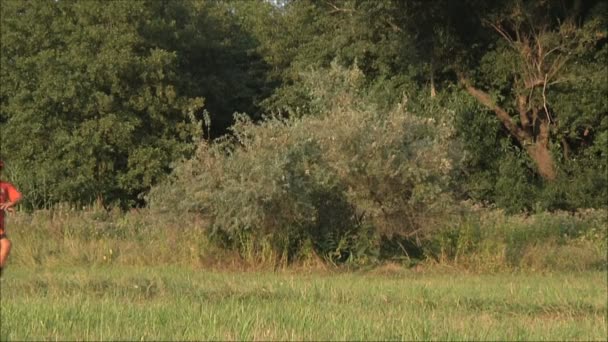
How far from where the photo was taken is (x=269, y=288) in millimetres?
11352

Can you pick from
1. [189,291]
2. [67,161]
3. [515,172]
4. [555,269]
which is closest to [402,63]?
[515,172]

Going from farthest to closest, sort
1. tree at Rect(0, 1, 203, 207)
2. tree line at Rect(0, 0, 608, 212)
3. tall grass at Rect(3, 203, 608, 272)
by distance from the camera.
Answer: tree at Rect(0, 1, 203, 207), tree line at Rect(0, 0, 608, 212), tall grass at Rect(3, 203, 608, 272)

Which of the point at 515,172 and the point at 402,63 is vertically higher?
the point at 402,63

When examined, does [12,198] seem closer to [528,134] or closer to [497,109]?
[497,109]

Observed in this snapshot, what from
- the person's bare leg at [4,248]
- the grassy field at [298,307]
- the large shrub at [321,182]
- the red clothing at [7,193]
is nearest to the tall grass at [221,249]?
the large shrub at [321,182]

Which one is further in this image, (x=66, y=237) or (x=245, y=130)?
(x=66, y=237)

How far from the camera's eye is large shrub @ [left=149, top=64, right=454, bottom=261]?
15180 mm

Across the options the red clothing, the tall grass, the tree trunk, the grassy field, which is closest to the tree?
the tree trunk

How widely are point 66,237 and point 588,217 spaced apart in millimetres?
14898

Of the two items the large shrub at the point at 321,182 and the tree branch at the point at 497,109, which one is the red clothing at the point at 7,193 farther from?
the tree branch at the point at 497,109

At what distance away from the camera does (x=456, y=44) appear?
29969mm

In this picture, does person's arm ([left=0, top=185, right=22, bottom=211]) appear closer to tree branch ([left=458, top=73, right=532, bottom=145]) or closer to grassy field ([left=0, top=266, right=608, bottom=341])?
grassy field ([left=0, top=266, right=608, bottom=341])

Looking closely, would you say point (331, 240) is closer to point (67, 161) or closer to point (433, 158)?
point (433, 158)

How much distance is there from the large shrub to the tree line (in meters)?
11.7
